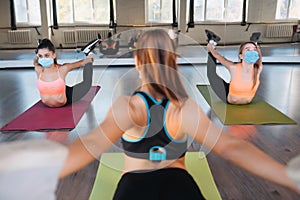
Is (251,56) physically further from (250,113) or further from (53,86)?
(53,86)

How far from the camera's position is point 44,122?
319 cm

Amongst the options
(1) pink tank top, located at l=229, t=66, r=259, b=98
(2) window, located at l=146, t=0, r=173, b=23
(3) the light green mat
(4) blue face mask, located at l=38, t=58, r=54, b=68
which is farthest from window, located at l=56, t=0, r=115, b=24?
(3) the light green mat

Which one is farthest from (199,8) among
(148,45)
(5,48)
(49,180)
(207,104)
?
(49,180)

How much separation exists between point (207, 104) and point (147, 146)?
2749 millimetres

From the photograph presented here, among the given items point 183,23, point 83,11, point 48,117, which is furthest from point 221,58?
point 83,11

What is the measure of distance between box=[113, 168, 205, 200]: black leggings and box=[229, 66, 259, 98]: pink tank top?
281 cm

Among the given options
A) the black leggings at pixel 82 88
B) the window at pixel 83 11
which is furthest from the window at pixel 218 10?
the black leggings at pixel 82 88

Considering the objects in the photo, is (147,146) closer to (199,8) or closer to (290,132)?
(290,132)

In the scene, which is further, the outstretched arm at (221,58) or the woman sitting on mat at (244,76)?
the outstretched arm at (221,58)

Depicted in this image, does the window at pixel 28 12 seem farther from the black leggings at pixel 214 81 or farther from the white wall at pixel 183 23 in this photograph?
the black leggings at pixel 214 81

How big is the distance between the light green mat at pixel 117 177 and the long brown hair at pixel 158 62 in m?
0.69

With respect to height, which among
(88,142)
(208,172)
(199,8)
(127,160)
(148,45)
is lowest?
(208,172)

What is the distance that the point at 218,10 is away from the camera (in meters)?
6.67

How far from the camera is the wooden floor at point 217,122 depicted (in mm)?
1864
